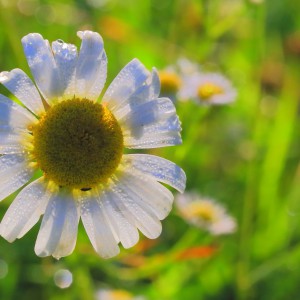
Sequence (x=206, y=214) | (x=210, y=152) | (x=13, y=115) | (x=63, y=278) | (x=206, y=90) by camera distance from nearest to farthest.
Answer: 1. (x=13, y=115)
2. (x=63, y=278)
3. (x=206, y=90)
4. (x=206, y=214)
5. (x=210, y=152)

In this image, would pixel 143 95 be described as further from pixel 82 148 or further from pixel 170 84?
pixel 170 84

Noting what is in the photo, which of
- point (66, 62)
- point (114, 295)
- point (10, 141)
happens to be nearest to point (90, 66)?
point (66, 62)

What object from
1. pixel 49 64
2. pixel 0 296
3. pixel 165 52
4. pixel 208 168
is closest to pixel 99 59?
pixel 49 64

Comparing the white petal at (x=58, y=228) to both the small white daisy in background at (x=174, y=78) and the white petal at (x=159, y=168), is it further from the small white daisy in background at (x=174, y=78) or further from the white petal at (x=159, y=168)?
the small white daisy in background at (x=174, y=78)

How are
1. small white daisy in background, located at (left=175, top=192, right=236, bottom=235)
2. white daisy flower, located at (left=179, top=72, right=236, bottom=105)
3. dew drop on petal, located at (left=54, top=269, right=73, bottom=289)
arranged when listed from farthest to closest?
small white daisy in background, located at (left=175, top=192, right=236, bottom=235)
white daisy flower, located at (left=179, top=72, right=236, bottom=105)
dew drop on petal, located at (left=54, top=269, right=73, bottom=289)

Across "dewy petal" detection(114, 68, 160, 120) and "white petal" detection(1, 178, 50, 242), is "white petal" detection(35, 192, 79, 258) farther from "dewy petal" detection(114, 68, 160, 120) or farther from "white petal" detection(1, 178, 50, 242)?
"dewy petal" detection(114, 68, 160, 120)

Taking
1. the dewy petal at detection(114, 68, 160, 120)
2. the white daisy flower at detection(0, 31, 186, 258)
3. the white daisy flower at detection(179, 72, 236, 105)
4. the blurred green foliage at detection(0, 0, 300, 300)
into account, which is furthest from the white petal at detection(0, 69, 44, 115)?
the white daisy flower at detection(179, 72, 236, 105)
